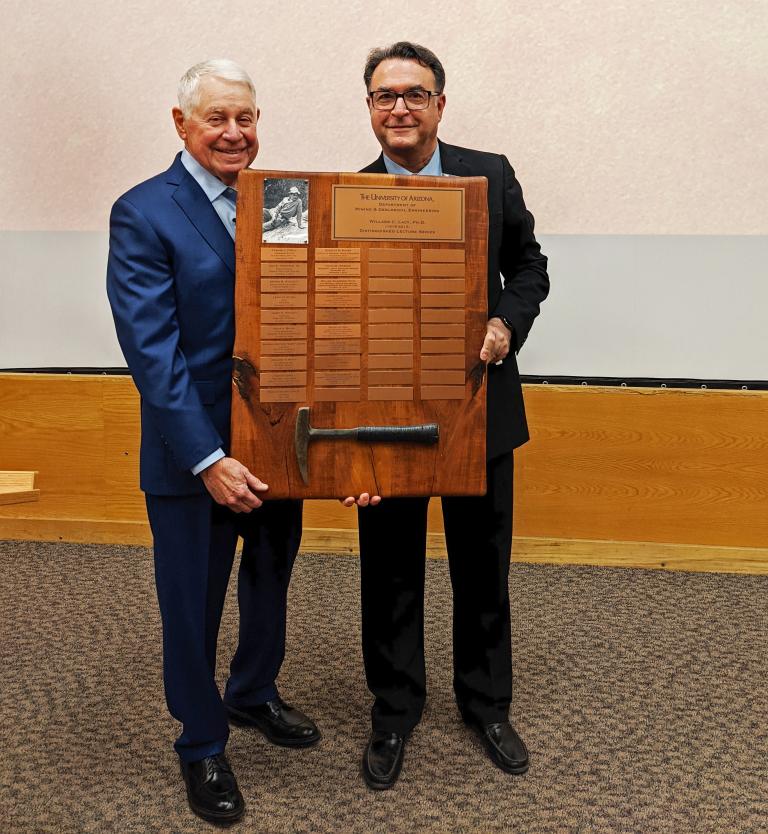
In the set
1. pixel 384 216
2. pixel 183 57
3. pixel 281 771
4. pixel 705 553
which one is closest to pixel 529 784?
pixel 281 771

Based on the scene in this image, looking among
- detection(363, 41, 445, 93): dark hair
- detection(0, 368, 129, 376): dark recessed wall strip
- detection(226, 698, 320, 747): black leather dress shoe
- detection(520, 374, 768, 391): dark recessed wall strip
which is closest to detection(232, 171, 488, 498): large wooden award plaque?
detection(363, 41, 445, 93): dark hair

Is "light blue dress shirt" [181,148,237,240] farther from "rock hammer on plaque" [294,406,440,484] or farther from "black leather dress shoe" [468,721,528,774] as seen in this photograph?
"black leather dress shoe" [468,721,528,774]

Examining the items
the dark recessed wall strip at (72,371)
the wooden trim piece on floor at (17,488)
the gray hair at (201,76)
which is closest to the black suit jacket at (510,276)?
the gray hair at (201,76)

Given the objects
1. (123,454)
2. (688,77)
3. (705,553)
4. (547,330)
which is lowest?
(705,553)

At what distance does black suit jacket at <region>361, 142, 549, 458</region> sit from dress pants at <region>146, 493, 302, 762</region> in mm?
504

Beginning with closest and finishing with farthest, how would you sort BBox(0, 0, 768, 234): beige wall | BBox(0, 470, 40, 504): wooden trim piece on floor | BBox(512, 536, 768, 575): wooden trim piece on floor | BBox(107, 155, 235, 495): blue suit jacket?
BBox(0, 470, 40, 504): wooden trim piece on floor
BBox(107, 155, 235, 495): blue suit jacket
BBox(0, 0, 768, 234): beige wall
BBox(512, 536, 768, 575): wooden trim piece on floor

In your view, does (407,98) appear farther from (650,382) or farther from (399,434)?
(650,382)

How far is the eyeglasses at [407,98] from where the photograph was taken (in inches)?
72.8

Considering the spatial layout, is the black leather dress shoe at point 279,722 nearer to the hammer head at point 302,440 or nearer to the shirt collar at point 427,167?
the hammer head at point 302,440

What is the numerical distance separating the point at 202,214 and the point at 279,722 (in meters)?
1.17

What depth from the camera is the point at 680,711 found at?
2332 mm

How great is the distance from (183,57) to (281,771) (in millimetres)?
2639

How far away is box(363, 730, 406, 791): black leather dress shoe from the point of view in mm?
1995

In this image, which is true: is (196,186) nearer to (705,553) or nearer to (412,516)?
(412,516)
